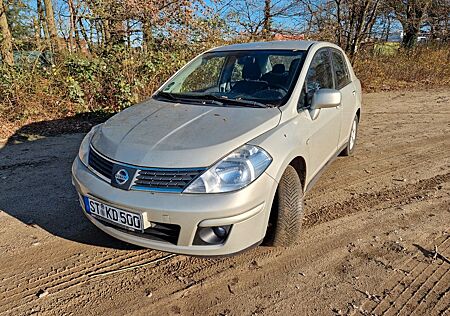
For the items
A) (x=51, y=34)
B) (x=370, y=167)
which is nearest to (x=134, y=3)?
(x=51, y=34)

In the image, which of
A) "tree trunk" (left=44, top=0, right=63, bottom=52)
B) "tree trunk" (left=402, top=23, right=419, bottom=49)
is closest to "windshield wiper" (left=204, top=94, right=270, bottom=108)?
"tree trunk" (left=44, top=0, right=63, bottom=52)

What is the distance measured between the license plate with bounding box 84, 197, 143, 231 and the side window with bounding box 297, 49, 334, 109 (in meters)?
1.64

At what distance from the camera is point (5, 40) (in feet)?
22.6

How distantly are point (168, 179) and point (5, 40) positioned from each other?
22.7 feet

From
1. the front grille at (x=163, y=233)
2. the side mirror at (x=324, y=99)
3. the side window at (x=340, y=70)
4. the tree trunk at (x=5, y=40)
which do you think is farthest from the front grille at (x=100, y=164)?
the tree trunk at (x=5, y=40)

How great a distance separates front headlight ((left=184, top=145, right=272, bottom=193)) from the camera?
6.71 feet

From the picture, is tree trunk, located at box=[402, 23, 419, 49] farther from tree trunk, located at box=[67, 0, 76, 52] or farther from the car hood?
the car hood

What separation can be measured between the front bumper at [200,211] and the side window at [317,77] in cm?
110

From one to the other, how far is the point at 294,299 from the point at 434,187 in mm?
2629

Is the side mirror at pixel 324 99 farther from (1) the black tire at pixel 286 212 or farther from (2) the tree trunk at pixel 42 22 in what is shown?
(2) the tree trunk at pixel 42 22

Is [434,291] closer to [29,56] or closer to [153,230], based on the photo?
[153,230]

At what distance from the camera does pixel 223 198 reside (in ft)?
6.66

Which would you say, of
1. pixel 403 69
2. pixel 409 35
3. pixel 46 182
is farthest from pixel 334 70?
pixel 409 35

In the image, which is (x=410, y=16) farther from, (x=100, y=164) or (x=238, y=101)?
(x=100, y=164)
